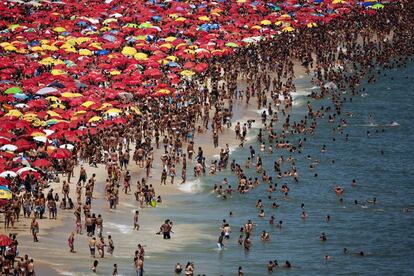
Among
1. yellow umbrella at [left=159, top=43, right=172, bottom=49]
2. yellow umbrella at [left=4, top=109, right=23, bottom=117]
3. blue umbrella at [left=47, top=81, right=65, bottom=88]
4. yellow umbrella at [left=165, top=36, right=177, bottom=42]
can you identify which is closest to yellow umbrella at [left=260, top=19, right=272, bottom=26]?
yellow umbrella at [left=165, top=36, right=177, bottom=42]

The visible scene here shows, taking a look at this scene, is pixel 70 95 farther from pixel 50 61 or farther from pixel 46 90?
pixel 50 61

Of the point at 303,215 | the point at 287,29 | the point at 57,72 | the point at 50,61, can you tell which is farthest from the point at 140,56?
the point at 303,215

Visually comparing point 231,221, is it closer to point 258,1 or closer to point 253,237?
point 253,237

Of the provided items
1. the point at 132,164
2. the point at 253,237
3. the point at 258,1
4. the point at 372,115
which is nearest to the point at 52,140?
the point at 132,164

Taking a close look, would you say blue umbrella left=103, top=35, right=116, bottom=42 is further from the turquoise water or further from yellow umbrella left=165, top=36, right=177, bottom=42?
the turquoise water

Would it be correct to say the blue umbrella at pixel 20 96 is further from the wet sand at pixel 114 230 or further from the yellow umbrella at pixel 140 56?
the yellow umbrella at pixel 140 56

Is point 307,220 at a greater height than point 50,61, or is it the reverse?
point 50,61
